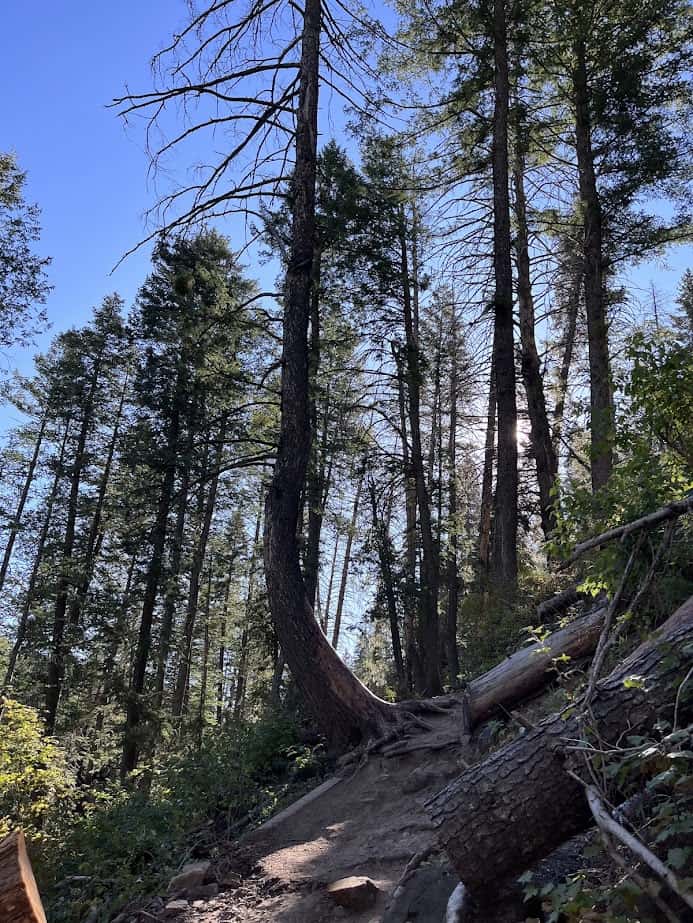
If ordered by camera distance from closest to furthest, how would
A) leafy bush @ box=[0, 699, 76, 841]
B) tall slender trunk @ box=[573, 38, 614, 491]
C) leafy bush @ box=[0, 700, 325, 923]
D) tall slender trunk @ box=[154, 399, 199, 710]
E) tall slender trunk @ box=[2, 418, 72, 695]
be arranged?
leafy bush @ box=[0, 700, 325, 923] → leafy bush @ box=[0, 699, 76, 841] → tall slender trunk @ box=[573, 38, 614, 491] → tall slender trunk @ box=[154, 399, 199, 710] → tall slender trunk @ box=[2, 418, 72, 695]

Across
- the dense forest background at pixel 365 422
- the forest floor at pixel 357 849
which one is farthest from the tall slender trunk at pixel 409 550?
the forest floor at pixel 357 849

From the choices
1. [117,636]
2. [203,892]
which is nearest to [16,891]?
[203,892]

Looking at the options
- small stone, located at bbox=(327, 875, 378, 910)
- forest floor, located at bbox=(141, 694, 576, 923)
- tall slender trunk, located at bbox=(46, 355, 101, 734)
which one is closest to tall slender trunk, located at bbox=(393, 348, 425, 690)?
forest floor, located at bbox=(141, 694, 576, 923)

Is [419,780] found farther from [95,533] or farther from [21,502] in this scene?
[21,502]

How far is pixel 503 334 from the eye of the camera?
11.6 m

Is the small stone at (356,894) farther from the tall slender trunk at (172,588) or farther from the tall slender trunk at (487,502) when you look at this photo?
the tall slender trunk at (487,502)

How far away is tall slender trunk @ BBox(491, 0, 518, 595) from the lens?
11.3 meters

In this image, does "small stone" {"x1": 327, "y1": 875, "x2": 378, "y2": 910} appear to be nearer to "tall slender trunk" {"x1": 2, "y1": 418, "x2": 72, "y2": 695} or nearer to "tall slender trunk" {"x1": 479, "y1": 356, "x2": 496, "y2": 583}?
"tall slender trunk" {"x1": 479, "y1": 356, "x2": 496, "y2": 583}

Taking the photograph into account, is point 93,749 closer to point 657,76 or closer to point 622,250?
point 622,250

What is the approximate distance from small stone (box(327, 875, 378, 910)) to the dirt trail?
6 centimetres

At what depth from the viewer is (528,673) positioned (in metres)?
6.18

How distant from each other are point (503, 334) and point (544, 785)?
9923 millimetres

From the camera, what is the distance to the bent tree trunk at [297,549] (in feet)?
21.7

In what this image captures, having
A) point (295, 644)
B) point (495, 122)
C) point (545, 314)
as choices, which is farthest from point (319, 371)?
point (295, 644)
